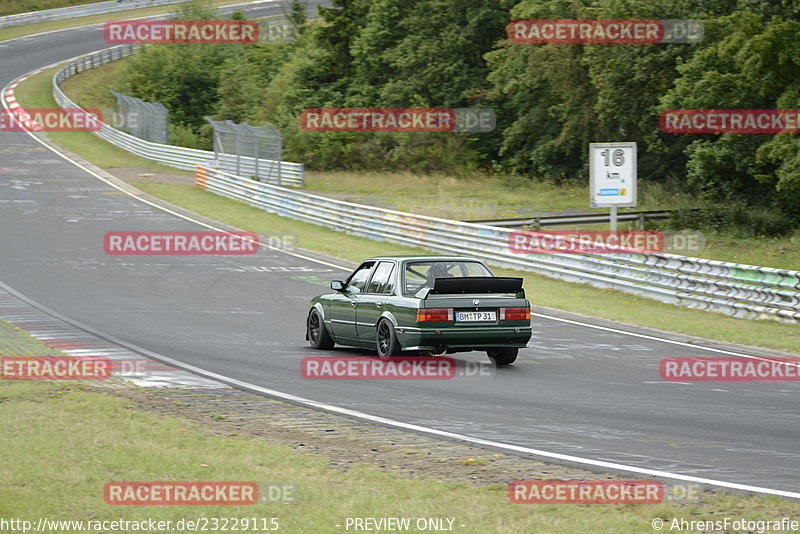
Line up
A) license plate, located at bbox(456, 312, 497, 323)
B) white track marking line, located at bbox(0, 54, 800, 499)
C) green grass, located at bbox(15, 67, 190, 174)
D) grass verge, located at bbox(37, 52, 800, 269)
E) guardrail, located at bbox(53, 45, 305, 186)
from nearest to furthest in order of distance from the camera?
white track marking line, located at bbox(0, 54, 800, 499), license plate, located at bbox(456, 312, 497, 323), grass verge, located at bbox(37, 52, 800, 269), guardrail, located at bbox(53, 45, 305, 186), green grass, located at bbox(15, 67, 190, 174)

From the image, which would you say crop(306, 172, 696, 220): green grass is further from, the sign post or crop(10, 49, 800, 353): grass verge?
the sign post

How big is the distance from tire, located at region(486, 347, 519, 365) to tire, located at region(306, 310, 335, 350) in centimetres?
255

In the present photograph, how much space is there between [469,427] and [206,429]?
2.31 m

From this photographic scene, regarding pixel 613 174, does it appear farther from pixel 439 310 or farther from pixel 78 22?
pixel 78 22

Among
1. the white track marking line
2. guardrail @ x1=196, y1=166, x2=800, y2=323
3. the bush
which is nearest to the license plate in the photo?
the white track marking line

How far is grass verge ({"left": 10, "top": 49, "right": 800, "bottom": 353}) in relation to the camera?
1678 cm

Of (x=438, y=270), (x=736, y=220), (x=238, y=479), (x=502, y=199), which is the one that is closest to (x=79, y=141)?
(x=502, y=199)

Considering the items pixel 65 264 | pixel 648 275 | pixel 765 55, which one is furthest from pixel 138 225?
pixel 765 55

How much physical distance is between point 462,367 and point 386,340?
3.41 ft

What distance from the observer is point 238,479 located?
6.88 metres

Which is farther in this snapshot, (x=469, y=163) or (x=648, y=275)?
(x=469, y=163)

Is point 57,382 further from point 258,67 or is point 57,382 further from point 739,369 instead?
point 258,67

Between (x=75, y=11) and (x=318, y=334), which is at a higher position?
(x=75, y=11)

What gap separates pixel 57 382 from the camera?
35.2ft
